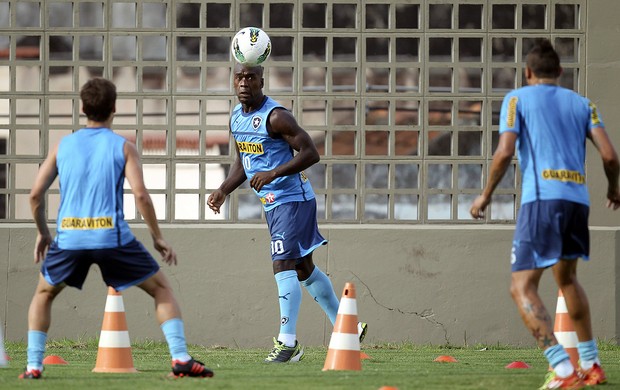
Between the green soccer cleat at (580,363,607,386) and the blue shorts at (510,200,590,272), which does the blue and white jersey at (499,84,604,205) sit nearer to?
the blue shorts at (510,200,590,272)

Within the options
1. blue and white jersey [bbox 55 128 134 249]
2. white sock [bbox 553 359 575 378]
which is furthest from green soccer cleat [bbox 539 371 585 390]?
blue and white jersey [bbox 55 128 134 249]

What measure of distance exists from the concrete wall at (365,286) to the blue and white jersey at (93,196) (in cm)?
441

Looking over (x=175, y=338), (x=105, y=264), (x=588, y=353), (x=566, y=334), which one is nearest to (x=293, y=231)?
(x=566, y=334)

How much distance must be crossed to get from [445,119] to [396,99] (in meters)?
0.50

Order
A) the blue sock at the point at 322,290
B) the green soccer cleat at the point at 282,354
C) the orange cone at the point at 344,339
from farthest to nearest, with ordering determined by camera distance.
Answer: the blue sock at the point at 322,290
the green soccer cleat at the point at 282,354
the orange cone at the point at 344,339

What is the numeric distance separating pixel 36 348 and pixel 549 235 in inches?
110

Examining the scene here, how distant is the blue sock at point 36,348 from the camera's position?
656 cm

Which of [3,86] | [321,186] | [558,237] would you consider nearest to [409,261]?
[321,186]

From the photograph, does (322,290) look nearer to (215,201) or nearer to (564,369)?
(215,201)

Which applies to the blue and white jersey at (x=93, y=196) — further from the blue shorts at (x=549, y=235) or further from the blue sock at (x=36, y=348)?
the blue shorts at (x=549, y=235)

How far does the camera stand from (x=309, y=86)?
11.1 metres

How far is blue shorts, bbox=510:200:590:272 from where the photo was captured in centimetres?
621

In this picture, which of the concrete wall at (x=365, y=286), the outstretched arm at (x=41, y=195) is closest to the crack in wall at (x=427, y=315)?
the concrete wall at (x=365, y=286)

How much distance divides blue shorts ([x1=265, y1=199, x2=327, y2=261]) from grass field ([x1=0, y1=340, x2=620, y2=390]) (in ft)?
2.54
